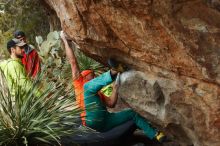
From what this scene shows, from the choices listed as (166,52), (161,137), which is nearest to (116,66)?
(166,52)

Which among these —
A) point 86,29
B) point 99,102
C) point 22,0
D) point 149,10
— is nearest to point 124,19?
point 149,10

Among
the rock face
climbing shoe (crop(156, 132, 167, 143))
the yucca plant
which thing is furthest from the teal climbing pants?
the rock face

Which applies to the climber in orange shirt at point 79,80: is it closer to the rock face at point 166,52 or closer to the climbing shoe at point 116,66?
the rock face at point 166,52

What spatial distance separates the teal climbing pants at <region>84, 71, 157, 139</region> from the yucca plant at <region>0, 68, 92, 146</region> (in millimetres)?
198

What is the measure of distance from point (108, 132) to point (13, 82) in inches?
60.0

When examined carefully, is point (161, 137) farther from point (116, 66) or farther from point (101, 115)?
point (116, 66)

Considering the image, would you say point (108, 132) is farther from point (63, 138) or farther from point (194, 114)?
point (194, 114)

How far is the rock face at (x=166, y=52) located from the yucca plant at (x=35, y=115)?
862mm

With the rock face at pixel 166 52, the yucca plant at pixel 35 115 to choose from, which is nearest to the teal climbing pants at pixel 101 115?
the yucca plant at pixel 35 115

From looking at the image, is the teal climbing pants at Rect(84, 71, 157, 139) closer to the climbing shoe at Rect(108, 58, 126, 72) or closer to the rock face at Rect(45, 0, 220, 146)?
the climbing shoe at Rect(108, 58, 126, 72)

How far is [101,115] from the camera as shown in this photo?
266 inches

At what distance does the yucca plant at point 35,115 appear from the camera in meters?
6.24

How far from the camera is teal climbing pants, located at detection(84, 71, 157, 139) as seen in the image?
6422mm

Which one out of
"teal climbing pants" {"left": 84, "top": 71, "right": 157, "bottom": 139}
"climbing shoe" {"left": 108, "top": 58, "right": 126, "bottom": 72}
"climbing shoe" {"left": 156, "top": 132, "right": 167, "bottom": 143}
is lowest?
"climbing shoe" {"left": 156, "top": 132, "right": 167, "bottom": 143}
